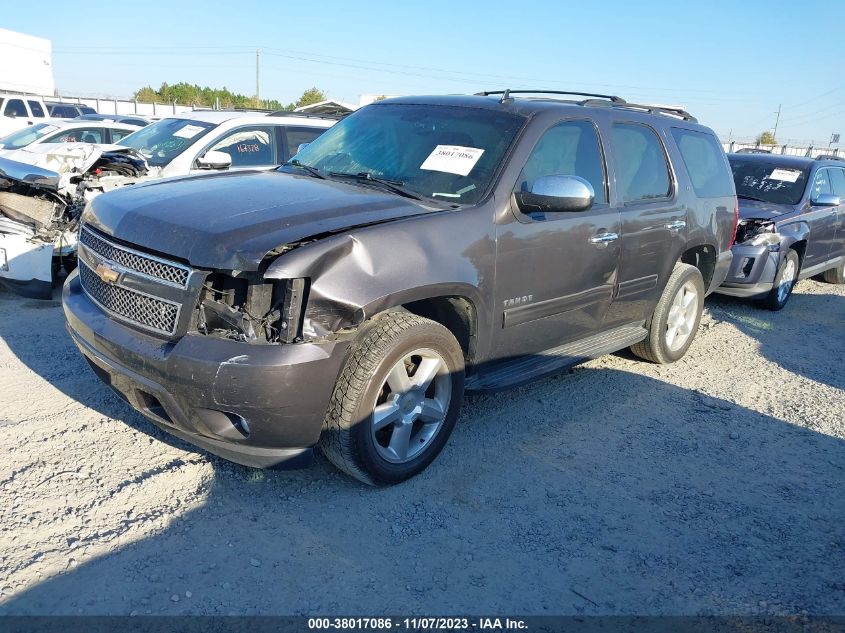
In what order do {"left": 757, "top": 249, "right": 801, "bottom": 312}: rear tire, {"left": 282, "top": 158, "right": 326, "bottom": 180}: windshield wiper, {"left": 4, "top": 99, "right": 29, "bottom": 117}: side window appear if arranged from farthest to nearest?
1. {"left": 4, "top": 99, "right": 29, "bottom": 117}: side window
2. {"left": 757, "top": 249, "right": 801, "bottom": 312}: rear tire
3. {"left": 282, "top": 158, "right": 326, "bottom": 180}: windshield wiper

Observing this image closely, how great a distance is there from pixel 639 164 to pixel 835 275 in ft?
23.0

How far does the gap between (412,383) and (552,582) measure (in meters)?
1.13

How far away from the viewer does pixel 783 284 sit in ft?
25.9

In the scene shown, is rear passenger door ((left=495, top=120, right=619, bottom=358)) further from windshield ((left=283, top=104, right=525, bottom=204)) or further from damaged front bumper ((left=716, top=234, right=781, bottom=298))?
damaged front bumper ((left=716, top=234, right=781, bottom=298))

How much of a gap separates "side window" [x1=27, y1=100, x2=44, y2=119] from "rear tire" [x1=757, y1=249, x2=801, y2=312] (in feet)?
58.2

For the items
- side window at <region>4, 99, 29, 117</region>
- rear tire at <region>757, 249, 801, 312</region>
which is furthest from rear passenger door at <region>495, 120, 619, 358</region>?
side window at <region>4, 99, 29, 117</region>

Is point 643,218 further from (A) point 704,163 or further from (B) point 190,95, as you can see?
(B) point 190,95

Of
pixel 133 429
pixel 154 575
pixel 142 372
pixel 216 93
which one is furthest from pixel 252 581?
pixel 216 93

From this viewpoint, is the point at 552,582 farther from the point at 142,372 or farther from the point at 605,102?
the point at 605,102

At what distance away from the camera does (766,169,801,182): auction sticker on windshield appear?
851 centimetres

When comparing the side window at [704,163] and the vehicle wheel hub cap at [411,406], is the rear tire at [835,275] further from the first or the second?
the vehicle wheel hub cap at [411,406]

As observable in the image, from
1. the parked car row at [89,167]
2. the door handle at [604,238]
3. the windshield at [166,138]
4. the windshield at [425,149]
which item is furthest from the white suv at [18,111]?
the door handle at [604,238]

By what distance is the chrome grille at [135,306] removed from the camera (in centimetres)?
298

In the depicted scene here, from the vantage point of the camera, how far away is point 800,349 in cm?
652
